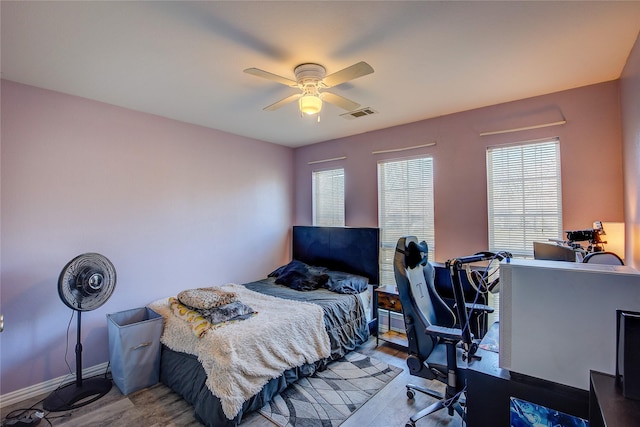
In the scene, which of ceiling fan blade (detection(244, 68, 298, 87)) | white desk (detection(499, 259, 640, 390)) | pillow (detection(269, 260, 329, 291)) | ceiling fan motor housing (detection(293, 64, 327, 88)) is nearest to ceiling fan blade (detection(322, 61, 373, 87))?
ceiling fan motor housing (detection(293, 64, 327, 88))

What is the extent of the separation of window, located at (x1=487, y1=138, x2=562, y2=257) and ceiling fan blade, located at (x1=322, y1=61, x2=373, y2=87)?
1918 millimetres

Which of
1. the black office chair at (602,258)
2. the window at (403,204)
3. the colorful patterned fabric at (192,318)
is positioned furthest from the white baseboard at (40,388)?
the black office chair at (602,258)

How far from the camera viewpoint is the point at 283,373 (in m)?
2.38

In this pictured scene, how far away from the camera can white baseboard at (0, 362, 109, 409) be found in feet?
7.58

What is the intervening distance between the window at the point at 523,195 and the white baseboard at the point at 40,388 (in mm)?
4047

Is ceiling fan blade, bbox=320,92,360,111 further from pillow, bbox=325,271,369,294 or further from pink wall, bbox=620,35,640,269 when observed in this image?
pillow, bbox=325,271,369,294

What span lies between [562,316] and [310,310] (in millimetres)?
1992

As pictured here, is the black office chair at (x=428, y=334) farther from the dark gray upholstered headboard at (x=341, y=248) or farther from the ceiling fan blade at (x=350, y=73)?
the dark gray upholstered headboard at (x=341, y=248)

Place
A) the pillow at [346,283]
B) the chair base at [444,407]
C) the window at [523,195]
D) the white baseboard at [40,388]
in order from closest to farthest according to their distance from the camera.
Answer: the chair base at [444,407] → the white baseboard at [40,388] → the window at [523,195] → the pillow at [346,283]

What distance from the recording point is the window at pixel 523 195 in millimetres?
2686

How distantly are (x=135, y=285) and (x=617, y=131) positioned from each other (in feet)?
14.9

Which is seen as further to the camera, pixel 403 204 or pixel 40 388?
pixel 403 204

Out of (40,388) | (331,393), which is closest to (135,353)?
(40,388)

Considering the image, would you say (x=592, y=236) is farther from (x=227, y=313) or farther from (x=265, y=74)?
(x=227, y=313)
